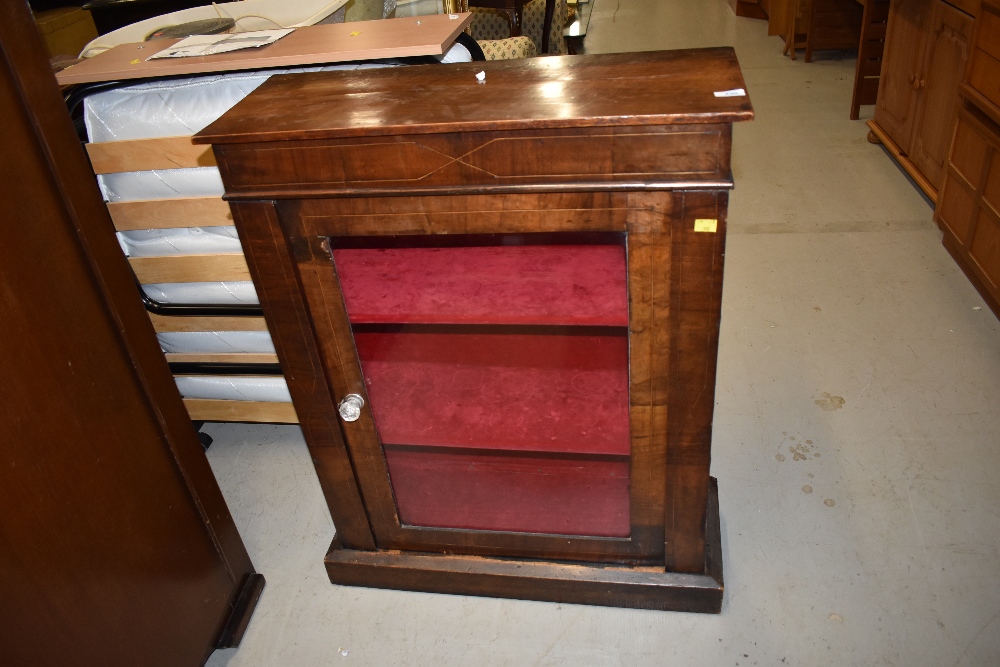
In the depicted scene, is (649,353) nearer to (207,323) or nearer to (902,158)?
(207,323)

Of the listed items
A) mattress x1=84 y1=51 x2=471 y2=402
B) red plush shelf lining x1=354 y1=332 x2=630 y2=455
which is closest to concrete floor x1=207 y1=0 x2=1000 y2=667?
red plush shelf lining x1=354 y1=332 x2=630 y2=455

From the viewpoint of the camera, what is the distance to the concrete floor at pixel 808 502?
60.5 inches

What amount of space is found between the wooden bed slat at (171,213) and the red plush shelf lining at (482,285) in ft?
1.85

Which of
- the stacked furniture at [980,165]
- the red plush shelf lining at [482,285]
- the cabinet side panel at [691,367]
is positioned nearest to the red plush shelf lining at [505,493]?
the cabinet side panel at [691,367]

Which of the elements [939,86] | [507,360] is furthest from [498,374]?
[939,86]

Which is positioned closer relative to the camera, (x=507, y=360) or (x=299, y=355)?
(x=299, y=355)

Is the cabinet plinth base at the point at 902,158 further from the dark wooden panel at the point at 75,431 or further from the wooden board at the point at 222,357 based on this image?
the dark wooden panel at the point at 75,431

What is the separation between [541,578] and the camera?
5.16 ft

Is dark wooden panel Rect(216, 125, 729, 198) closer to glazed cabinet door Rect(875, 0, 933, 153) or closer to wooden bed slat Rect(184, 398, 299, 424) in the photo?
wooden bed slat Rect(184, 398, 299, 424)

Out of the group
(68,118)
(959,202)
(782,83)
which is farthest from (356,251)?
(782,83)

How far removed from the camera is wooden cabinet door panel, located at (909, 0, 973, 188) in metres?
2.65

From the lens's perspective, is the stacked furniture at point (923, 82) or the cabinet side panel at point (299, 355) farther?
the stacked furniture at point (923, 82)

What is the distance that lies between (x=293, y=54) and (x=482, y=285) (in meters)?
0.74

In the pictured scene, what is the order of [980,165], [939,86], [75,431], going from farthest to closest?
[939,86] → [980,165] → [75,431]
